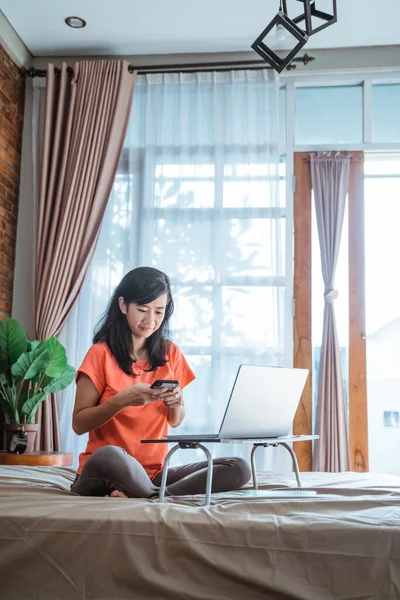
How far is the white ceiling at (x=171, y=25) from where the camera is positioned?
153 inches

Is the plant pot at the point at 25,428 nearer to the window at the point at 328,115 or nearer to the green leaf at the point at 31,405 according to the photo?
the green leaf at the point at 31,405

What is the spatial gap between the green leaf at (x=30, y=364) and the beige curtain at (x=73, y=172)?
57cm

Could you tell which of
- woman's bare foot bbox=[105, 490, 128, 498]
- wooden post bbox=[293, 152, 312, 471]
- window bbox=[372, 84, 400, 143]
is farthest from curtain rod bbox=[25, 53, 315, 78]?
woman's bare foot bbox=[105, 490, 128, 498]

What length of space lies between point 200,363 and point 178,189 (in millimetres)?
1141

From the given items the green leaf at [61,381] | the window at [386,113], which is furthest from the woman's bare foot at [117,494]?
the window at [386,113]

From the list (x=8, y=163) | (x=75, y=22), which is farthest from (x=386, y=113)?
(x=8, y=163)

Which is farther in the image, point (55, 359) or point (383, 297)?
point (383, 297)

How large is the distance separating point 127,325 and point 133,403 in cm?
46

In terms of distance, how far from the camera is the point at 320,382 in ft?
13.4

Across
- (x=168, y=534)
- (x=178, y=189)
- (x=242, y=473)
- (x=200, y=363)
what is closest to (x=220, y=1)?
(x=178, y=189)

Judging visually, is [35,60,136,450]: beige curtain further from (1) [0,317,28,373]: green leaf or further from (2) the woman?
(2) the woman

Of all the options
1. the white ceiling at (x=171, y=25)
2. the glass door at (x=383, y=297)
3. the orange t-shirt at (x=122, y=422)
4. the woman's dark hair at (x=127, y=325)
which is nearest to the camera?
the orange t-shirt at (x=122, y=422)

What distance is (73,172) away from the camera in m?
4.30

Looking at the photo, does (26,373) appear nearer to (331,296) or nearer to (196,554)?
(331,296)
